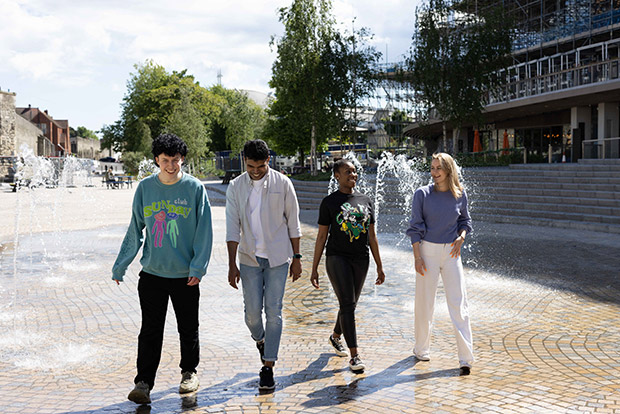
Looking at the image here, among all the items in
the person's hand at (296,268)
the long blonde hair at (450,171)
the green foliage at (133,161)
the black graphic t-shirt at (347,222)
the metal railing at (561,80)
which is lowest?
the person's hand at (296,268)

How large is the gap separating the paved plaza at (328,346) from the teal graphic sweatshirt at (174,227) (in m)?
0.94

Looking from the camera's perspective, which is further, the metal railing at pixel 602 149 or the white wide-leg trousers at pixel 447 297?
the metal railing at pixel 602 149

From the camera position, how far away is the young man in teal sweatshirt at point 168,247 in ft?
13.8

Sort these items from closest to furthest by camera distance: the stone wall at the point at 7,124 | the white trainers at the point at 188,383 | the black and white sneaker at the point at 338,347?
the white trainers at the point at 188,383
the black and white sneaker at the point at 338,347
the stone wall at the point at 7,124

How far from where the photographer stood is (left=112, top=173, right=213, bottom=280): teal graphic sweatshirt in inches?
165

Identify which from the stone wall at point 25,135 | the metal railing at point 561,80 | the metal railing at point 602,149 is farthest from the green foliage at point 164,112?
the metal railing at point 602,149

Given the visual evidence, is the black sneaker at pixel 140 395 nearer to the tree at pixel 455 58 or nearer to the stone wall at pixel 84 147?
the tree at pixel 455 58

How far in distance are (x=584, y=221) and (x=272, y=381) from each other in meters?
13.1

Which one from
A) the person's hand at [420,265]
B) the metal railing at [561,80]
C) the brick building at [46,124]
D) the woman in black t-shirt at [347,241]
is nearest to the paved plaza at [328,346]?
the woman in black t-shirt at [347,241]

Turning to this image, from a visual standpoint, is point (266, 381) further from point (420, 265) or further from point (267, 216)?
point (420, 265)

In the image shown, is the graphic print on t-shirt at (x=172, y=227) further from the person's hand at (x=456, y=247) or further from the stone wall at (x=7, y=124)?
the stone wall at (x=7, y=124)

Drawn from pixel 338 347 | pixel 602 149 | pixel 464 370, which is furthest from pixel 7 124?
pixel 464 370

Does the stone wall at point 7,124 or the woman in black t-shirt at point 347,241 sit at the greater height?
the stone wall at point 7,124

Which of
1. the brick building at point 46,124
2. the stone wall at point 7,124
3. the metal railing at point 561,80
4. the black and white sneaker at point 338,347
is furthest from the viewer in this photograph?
the brick building at point 46,124
